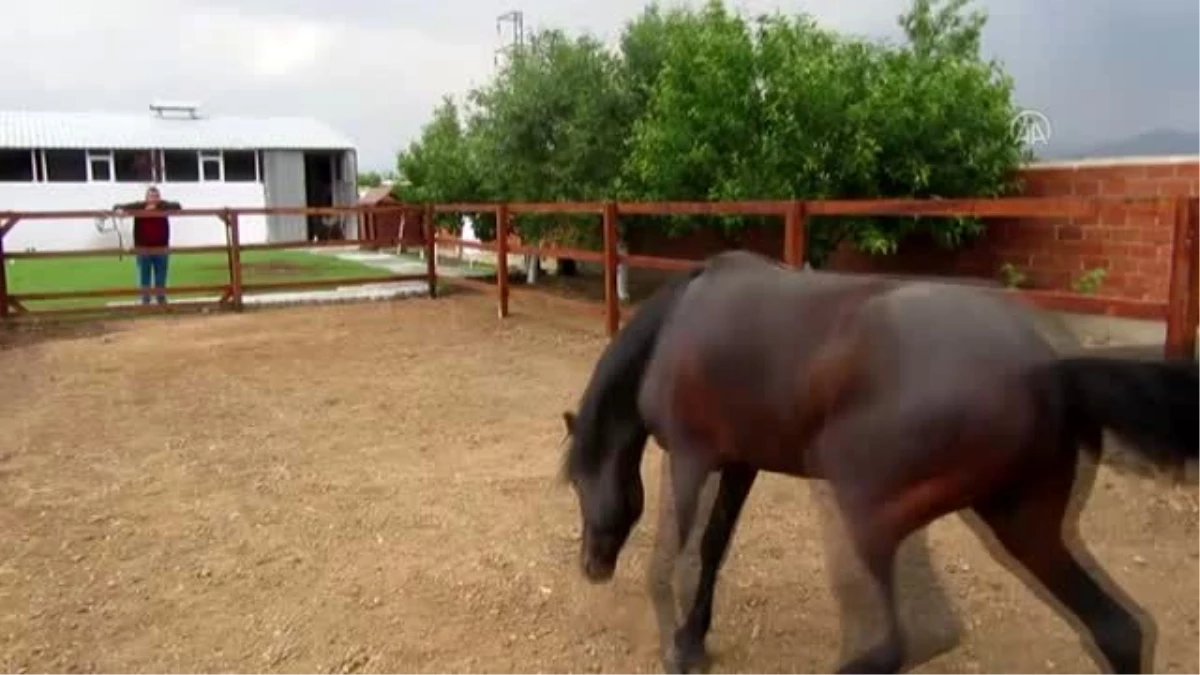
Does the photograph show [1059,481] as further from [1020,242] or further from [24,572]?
[1020,242]

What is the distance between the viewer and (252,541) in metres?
3.67

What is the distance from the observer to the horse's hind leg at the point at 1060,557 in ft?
6.64

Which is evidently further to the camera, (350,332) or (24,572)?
(350,332)

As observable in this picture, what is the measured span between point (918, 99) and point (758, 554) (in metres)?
4.92

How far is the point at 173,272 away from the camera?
16.1m

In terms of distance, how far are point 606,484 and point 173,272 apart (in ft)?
50.1

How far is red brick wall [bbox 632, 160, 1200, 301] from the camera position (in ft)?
20.1

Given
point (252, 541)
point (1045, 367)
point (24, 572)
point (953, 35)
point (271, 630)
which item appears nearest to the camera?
point (1045, 367)

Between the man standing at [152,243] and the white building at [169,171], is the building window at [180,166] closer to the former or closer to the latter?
the white building at [169,171]

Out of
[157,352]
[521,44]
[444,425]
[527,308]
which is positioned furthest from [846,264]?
[157,352]

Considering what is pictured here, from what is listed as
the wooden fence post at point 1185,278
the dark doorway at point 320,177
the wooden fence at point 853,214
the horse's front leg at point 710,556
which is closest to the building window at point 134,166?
the dark doorway at point 320,177

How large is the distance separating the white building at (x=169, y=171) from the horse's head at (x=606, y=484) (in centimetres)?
2389

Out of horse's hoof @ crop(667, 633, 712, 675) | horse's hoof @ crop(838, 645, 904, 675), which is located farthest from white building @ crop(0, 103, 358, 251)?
horse's hoof @ crop(838, 645, 904, 675)

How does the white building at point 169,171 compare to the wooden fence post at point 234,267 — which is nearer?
the wooden fence post at point 234,267
